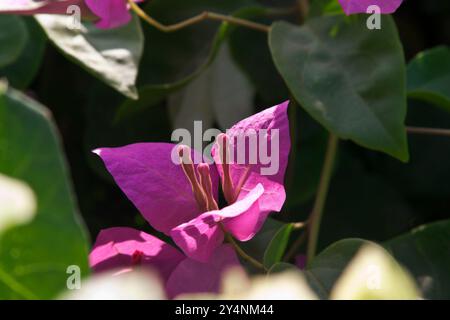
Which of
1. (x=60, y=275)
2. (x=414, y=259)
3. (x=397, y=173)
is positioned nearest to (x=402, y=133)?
(x=414, y=259)

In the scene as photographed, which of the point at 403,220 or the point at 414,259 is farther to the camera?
the point at 403,220

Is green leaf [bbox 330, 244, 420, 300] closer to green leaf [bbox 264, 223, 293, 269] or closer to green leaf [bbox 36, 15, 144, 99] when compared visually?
green leaf [bbox 264, 223, 293, 269]

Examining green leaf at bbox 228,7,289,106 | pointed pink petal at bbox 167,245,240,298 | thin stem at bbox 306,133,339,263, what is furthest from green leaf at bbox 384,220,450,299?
green leaf at bbox 228,7,289,106

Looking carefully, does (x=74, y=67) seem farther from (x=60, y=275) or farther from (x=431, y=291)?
(x=60, y=275)

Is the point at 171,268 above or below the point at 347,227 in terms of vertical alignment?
above

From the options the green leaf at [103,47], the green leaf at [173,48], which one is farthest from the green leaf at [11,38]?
the green leaf at [173,48]

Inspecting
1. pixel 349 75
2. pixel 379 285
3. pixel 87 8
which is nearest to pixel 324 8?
pixel 349 75

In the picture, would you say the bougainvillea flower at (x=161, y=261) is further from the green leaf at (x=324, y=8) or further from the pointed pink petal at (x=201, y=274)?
the green leaf at (x=324, y=8)
